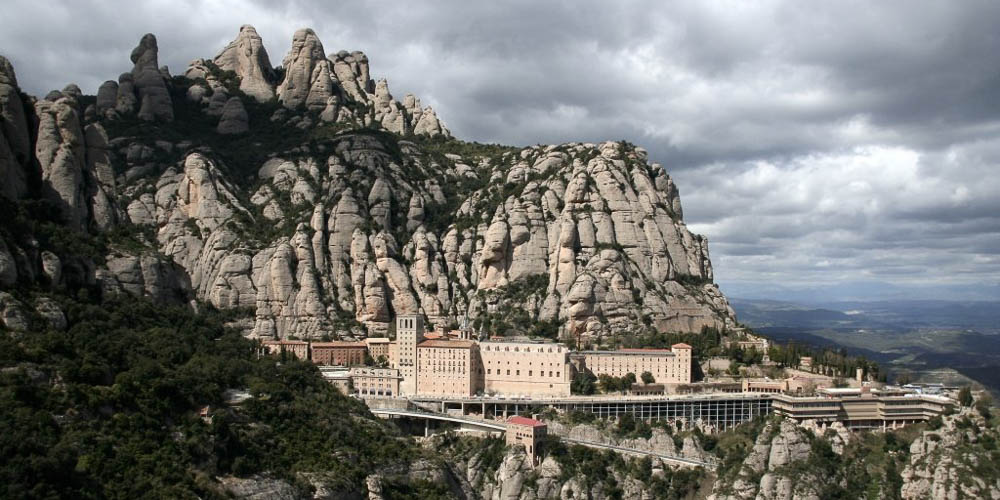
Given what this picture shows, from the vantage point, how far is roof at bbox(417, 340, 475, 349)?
12289cm

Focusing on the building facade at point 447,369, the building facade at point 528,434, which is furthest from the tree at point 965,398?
the building facade at point 447,369

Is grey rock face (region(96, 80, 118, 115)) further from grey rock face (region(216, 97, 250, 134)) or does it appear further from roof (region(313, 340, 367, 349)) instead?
roof (region(313, 340, 367, 349))

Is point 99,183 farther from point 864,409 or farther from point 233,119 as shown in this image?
point 864,409

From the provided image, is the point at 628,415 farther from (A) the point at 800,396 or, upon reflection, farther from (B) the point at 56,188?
(B) the point at 56,188

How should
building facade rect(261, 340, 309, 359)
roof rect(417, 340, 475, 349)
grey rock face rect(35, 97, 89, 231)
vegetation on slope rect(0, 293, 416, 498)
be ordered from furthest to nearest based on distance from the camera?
building facade rect(261, 340, 309, 359) → roof rect(417, 340, 475, 349) → grey rock face rect(35, 97, 89, 231) → vegetation on slope rect(0, 293, 416, 498)

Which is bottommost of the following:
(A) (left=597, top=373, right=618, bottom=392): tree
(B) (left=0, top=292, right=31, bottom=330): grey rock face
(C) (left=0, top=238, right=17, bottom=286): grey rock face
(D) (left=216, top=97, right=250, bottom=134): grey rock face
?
(A) (left=597, top=373, right=618, bottom=392): tree

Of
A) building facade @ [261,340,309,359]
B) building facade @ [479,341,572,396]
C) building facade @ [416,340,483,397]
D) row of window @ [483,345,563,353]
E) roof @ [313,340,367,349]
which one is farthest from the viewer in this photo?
roof @ [313,340,367,349]

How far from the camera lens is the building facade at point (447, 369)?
122000 millimetres

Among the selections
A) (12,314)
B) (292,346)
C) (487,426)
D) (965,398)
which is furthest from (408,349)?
(965,398)

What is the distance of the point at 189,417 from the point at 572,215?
9029 cm

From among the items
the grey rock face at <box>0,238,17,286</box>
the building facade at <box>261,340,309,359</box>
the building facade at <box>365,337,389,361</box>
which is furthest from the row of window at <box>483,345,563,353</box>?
the grey rock face at <box>0,238,17,286</box>

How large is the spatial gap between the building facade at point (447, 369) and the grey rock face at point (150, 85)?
89.8 m

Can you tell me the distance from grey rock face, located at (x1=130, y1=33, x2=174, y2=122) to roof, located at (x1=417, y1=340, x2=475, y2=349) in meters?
87.9

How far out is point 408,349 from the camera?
413ft
